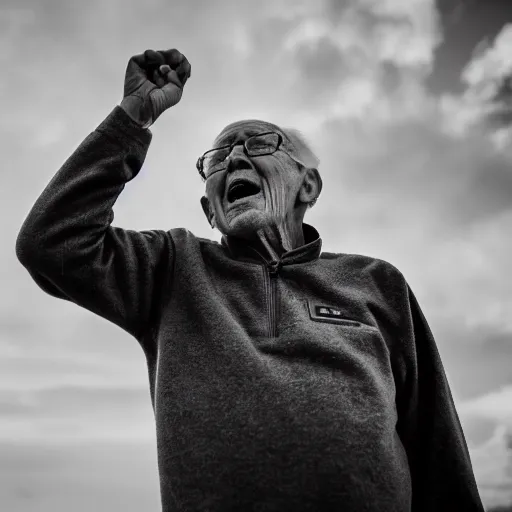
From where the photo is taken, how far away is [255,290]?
9.43ft

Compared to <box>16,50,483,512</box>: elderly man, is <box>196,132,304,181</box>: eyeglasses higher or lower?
higher

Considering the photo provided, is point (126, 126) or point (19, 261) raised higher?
point (126, 126)

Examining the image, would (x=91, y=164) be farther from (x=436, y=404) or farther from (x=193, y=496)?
(x=436, y=404)

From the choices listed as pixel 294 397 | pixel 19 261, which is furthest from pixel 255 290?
pixel 19 261

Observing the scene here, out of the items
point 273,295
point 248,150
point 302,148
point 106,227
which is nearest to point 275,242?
point 273,295

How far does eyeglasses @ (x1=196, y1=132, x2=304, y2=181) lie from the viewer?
3389 mm

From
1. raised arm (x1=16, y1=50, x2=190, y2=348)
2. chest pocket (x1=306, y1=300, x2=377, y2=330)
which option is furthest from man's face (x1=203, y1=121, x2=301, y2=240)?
A: chest pocket (x1=306, y1=300, x2=377, y2=330)

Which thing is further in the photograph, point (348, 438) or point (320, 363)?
point (320, 363)

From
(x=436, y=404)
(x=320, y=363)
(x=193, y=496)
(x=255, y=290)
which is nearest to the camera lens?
(x=193, y=496)

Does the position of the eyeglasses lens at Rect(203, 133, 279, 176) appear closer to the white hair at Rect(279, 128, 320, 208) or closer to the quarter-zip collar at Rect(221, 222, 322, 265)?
the white hair at Rect(279, 128, 320, 208)

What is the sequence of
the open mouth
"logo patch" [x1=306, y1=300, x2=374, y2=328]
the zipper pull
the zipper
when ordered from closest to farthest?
the zipper, "logo patch" [x1=306, y1=300, x2=374, y2=328], the zipper pull, the open mouth

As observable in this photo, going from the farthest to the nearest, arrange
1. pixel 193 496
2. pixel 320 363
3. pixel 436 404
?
pixel 436 404, pixel 320 363, pixel 193 496

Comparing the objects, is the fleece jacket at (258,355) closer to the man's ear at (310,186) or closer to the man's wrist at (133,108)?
the man's wrist at (133,108)

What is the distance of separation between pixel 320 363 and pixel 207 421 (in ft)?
1.75
